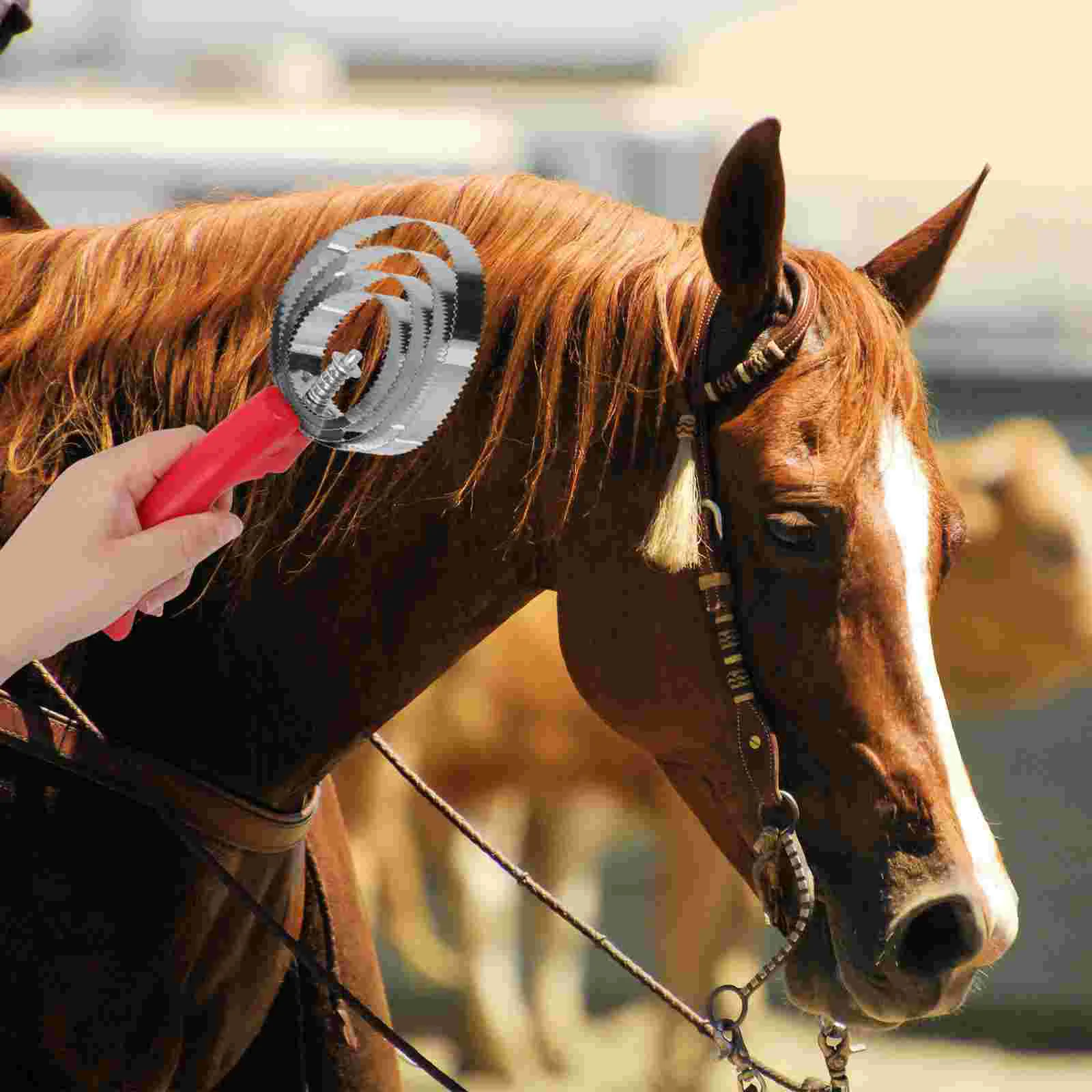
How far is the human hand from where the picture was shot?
92 centimetres

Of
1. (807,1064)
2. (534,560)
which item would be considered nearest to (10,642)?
(534,560)

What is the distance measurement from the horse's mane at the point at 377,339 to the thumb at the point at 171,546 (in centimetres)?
42

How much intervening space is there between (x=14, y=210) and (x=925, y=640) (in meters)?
1.17

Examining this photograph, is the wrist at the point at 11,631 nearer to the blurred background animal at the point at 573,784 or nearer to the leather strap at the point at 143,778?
the leather strap at the point at 143,778

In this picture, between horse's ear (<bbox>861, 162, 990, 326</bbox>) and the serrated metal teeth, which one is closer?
the serrated metal teeth

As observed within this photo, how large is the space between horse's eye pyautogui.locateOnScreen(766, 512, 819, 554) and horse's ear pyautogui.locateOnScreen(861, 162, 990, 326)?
0.32 m

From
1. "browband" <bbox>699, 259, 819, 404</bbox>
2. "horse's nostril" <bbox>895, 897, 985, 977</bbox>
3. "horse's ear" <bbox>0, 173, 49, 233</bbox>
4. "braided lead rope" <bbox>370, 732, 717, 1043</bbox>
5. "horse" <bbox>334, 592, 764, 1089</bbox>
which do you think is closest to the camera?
"horse's nostril" <bbox>895, 897, 985, 977</bbox>

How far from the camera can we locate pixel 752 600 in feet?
4.44

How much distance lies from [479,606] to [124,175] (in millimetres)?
4932

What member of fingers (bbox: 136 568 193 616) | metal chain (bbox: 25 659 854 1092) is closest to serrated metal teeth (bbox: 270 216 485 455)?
fingers (bbox: 136 568 193 616)

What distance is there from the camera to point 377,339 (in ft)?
4.45

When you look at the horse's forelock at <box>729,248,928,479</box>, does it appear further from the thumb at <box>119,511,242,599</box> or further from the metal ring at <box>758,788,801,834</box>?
the thumb at <box>119,511,242,599</box>

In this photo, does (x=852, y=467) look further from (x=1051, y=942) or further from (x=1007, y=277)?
(x=1007, y=277)

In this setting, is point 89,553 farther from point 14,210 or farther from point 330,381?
point 14,210
